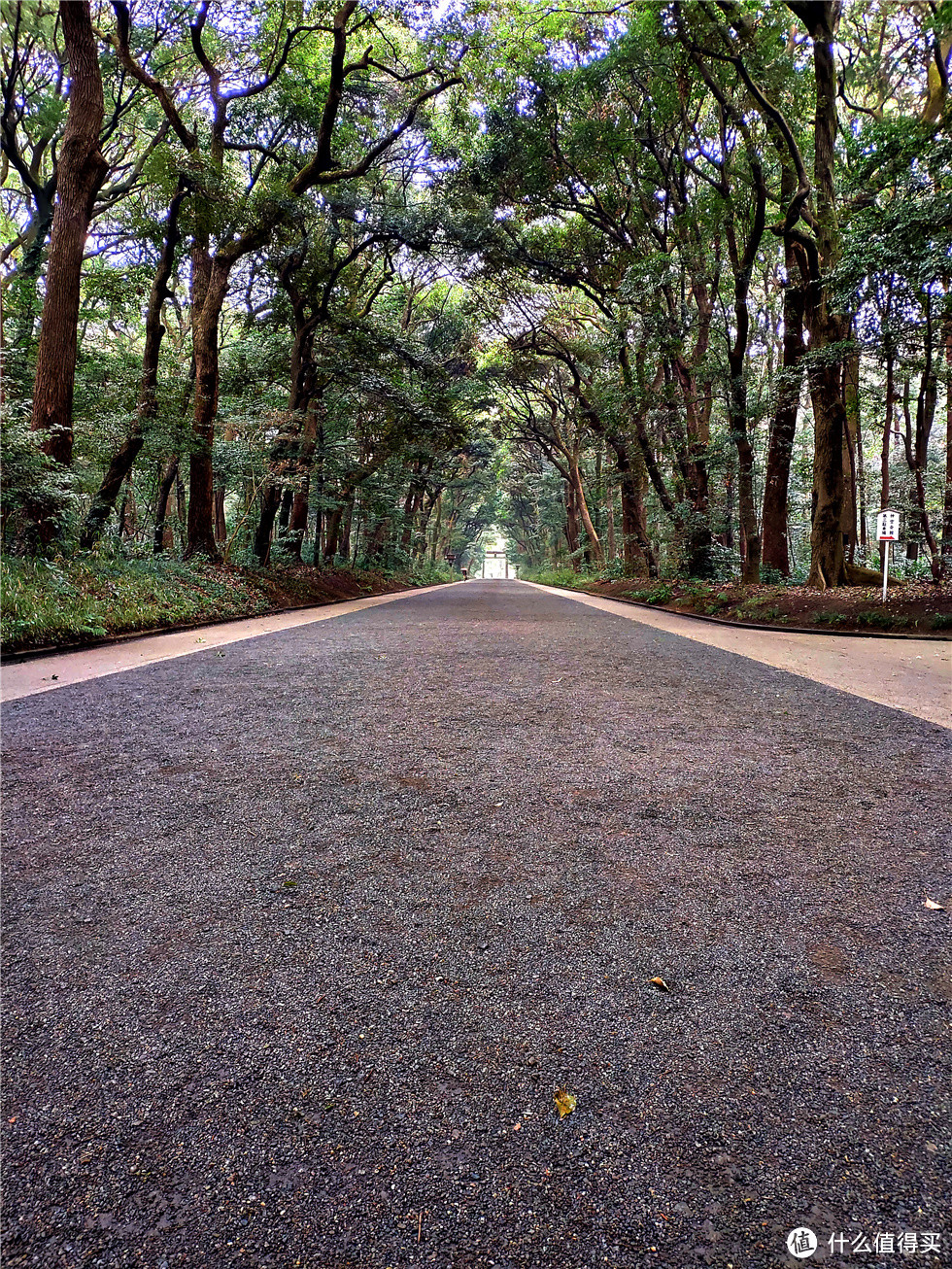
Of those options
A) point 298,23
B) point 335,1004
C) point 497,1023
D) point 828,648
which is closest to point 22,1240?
point 335,1004

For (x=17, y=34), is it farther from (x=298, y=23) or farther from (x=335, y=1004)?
(x=335, y=1004)

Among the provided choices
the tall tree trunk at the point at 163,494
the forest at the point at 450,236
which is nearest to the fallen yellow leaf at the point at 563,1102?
the forest at the point at 450,236

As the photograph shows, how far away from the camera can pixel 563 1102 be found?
3.09ft

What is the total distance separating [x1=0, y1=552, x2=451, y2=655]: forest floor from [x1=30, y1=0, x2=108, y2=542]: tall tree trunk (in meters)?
1.56

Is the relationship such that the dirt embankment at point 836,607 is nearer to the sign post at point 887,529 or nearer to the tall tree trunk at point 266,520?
the sign post at point 887,529

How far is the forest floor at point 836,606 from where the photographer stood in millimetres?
6984

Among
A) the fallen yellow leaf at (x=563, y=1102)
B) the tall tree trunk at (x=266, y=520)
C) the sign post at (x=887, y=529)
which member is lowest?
the fallen yellow leaf at (x=563, y=1102)

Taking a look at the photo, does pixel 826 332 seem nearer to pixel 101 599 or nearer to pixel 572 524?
pixel 101 599

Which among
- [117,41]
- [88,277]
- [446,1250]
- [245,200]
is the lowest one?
[446,1250]

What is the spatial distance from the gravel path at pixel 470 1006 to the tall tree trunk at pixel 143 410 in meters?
6.61

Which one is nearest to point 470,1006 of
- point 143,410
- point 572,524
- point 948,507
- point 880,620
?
point 880,620

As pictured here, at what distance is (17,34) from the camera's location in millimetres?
9641

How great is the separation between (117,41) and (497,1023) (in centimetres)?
1214

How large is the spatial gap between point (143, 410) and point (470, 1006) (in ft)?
31.7
